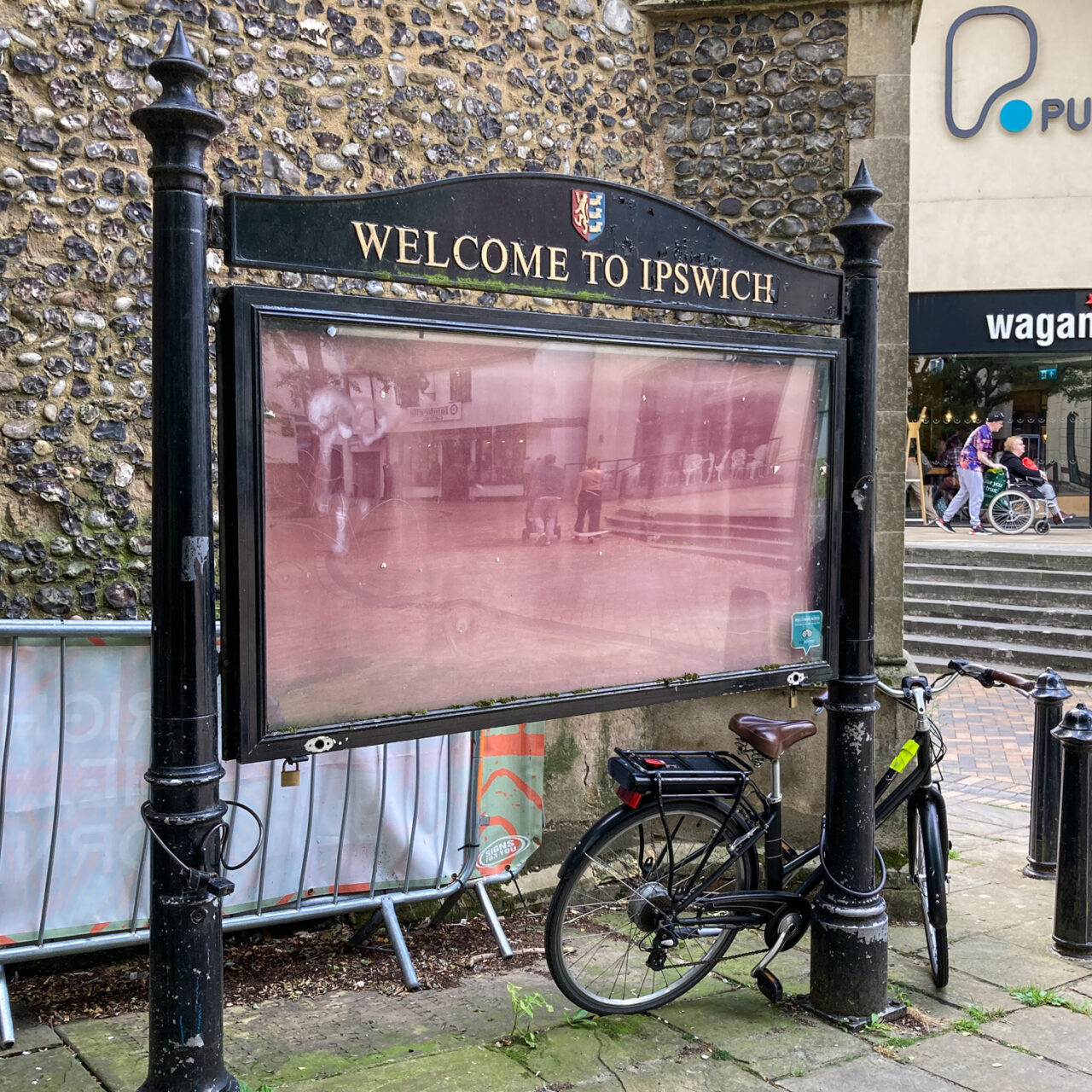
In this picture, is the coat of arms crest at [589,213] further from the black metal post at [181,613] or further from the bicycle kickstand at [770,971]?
the bicycle kickstand at [770,971]

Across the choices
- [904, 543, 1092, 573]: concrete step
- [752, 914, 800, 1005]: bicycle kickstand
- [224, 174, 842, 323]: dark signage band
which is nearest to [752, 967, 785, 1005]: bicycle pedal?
[752, 914, 800, 1005]: bicycle kickstand

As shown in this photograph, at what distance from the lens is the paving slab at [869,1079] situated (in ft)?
11.1

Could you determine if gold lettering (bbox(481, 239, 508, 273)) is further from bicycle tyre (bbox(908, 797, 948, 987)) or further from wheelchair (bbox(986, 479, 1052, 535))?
wheelchair (bbox(986, 479, 1052, 535))

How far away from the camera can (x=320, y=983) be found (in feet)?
13.7

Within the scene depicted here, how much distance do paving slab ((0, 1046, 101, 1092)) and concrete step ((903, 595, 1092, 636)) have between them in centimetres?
1047

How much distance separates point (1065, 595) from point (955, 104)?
32.7 feet

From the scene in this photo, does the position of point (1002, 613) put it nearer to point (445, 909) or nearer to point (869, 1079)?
point (445, 909)

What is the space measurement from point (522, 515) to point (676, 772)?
43.1 inches

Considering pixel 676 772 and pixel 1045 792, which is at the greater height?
pixel 676 772

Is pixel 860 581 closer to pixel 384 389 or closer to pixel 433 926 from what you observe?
pixel 384 389

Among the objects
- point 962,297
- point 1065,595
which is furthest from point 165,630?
point 962,297

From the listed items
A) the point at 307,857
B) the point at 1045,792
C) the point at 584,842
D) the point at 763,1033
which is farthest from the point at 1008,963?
the point at 307,857

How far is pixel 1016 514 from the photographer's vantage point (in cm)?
1755

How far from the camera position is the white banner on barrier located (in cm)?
371
